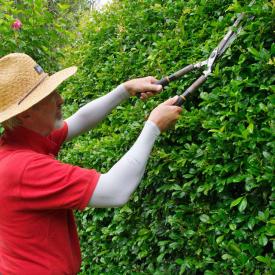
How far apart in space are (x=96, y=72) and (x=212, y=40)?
1.88 meters

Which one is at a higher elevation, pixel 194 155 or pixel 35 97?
pixel 35 97

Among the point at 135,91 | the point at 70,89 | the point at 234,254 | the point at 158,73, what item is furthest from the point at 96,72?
the point at 234,254

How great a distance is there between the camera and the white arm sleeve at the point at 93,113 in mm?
3010

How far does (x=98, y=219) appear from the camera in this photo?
3418 millimetres

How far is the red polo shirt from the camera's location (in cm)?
209

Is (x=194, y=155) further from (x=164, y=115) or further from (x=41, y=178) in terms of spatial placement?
(x=41, y=178)

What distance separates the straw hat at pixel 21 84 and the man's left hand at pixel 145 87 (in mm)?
529

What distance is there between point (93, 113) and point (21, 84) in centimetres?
86

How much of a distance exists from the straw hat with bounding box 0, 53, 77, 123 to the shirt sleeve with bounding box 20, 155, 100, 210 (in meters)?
0.29

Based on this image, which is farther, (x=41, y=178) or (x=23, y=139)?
(x=23, y=139)

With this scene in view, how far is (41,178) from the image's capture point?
2.09 meters

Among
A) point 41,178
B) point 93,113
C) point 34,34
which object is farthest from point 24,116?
point 34,34

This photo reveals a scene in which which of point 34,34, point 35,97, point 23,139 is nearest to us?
point 35,97

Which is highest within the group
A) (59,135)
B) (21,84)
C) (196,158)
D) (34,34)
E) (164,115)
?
(21,84)
